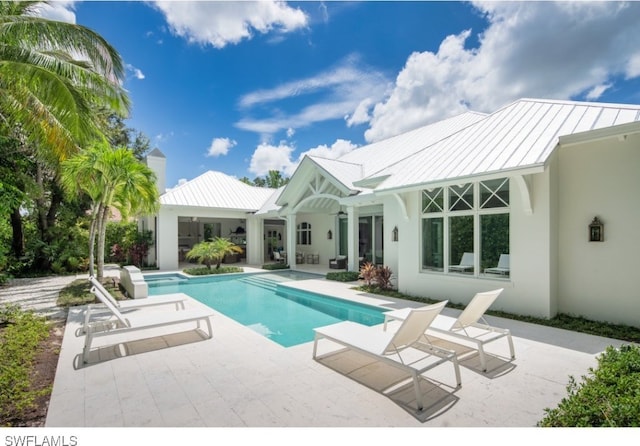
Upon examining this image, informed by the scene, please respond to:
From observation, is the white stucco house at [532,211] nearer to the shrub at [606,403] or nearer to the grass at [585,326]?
the grass at [585,326]

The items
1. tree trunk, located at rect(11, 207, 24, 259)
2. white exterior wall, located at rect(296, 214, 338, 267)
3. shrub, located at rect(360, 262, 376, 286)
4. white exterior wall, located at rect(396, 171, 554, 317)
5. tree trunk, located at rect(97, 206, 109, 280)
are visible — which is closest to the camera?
white exterior wall, located at rect(396, 171, 554, 317)

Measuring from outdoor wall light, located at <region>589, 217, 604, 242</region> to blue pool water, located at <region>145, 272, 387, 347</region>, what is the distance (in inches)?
213

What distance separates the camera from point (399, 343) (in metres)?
4.57

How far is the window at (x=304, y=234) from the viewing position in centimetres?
2375

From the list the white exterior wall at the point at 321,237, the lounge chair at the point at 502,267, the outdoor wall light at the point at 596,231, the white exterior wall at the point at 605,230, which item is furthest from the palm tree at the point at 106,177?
the white exterior wall at the point at 321,237

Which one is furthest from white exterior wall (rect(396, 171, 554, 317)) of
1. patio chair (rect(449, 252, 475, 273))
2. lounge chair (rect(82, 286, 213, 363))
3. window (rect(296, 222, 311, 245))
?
window (rect(296, 222, 311, 245))

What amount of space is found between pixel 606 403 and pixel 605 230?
18.5ft

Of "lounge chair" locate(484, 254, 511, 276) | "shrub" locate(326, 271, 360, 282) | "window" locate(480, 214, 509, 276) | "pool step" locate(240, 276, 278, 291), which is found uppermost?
"window" locate(480, 214, 509, 276)

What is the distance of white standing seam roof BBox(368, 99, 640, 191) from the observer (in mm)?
7645

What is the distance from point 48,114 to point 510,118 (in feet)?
47.4

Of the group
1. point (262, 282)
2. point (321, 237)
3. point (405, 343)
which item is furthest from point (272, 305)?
point (321, 237)

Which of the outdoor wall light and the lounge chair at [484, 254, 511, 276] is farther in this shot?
the lounge chair at [484, 254, 511, 276]

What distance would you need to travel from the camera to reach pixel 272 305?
440 inches

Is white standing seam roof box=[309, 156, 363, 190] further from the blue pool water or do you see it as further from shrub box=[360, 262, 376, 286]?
the blue pool water
